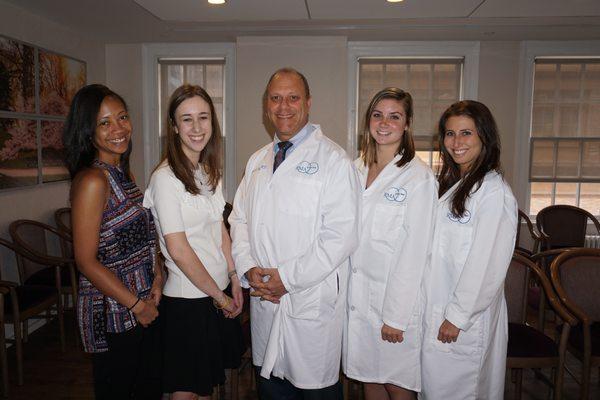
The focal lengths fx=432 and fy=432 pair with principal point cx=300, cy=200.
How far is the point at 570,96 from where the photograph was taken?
5152 millimetres

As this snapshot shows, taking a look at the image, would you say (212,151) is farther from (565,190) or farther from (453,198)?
(565,190)

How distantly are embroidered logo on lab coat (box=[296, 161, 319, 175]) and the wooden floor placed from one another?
1700 millimetres

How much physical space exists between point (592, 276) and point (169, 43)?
490 centimetres

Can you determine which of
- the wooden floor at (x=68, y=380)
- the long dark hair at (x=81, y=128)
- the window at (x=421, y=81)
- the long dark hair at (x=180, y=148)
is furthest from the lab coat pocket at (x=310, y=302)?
the window at (x=421, y=81)

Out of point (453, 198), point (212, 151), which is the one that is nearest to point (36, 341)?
point (212, 151)

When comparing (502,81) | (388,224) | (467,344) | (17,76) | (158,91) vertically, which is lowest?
(467,344)

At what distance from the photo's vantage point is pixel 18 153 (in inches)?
145

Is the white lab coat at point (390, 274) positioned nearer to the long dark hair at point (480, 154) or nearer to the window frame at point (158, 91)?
the long dark hair at point (480, 154)

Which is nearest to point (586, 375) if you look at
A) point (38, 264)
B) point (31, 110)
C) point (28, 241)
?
point (38, 264)

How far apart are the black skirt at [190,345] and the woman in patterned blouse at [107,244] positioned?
3.5 inches

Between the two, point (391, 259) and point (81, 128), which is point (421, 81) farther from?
point (81, 128)

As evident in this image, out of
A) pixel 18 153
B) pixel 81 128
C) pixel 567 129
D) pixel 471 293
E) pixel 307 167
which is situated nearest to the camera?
pixel 81 128

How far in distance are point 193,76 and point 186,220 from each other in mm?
4276

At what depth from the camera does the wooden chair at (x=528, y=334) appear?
2.22 meters
